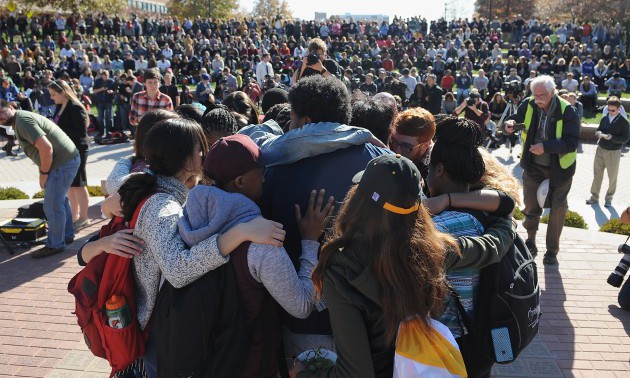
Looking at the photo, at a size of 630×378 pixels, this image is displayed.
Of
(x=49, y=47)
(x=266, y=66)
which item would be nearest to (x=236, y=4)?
(x=49, y=47)

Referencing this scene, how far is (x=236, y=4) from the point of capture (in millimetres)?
53656

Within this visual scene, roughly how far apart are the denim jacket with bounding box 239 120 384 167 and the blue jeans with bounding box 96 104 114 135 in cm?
1452

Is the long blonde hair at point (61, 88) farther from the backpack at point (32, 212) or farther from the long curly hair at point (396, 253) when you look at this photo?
the long curly hair at point (396, 253)

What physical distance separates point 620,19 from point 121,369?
41281 millimetres

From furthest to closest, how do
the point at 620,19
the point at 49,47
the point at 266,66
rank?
1. the point at 620,19
2. the point at 49,47
3. the point at 266,66

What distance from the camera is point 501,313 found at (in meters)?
2.38

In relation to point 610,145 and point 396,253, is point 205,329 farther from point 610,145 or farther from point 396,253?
point 610,145

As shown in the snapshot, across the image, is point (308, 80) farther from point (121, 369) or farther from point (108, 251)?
point (121, 369)

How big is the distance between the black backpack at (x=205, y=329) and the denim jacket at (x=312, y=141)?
0.51 metres

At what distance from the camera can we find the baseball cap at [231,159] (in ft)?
7.43

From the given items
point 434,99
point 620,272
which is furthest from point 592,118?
point 620,272

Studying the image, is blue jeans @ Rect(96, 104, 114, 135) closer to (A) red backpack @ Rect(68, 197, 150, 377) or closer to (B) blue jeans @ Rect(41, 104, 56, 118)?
(B) blue jeans @ Rect(41, 104, 56, 118)

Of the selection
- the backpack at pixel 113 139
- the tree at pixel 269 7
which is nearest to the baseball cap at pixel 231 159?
the backpack at pixel 113 139

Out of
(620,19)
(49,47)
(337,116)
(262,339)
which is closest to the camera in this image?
(262,339)
